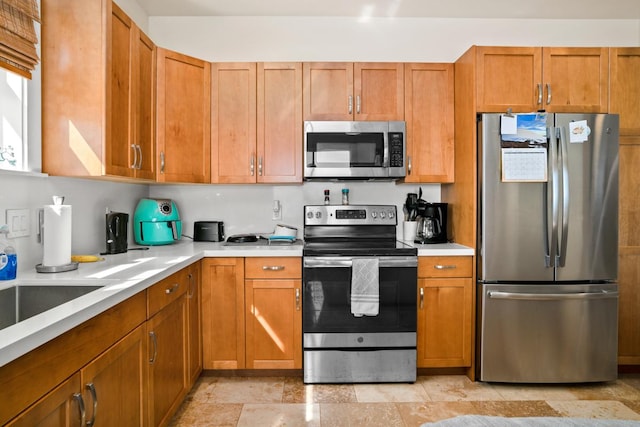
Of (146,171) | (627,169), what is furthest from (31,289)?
(627,169)

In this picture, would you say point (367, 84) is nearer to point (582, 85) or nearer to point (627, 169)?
point (582, 85)

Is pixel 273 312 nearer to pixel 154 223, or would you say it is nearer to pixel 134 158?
pixel 154 223

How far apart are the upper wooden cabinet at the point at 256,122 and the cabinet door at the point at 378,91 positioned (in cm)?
42

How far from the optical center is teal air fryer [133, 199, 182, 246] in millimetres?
3047

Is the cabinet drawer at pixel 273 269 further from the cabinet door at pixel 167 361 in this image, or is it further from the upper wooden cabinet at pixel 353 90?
the upper wooden cabinet at pixel 353 90

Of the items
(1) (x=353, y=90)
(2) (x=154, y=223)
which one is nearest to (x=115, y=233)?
(2) (x=154, y=223)

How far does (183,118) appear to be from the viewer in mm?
2957

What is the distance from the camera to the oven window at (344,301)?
2.76 m

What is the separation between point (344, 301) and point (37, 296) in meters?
1.67

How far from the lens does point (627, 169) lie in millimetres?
2957

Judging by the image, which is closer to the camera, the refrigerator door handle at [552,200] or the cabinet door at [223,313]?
the refrigerator door handle at [552,200]

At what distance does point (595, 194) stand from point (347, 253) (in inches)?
61.9

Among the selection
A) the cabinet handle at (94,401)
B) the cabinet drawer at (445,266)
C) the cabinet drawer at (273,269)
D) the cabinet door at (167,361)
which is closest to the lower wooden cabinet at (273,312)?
the cabinet drawer at (273,269)

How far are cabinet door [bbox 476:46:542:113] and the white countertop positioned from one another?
980 millimetres
